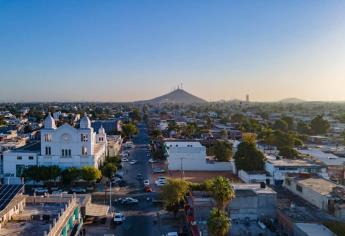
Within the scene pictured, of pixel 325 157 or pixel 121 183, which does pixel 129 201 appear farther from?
pixel 325 157

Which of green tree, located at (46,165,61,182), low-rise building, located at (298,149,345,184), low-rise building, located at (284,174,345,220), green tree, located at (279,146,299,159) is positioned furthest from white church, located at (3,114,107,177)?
low-rise building, located at (298,149,345,184)

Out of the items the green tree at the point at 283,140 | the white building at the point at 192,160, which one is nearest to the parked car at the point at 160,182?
the white building at the point at 192,160

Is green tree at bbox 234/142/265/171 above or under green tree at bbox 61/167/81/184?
above

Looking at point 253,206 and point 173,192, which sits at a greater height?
point 173,192

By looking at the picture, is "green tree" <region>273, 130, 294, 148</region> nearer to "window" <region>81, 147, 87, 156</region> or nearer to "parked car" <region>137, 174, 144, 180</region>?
"parked car" <region>137, 174, 144, 180</region>

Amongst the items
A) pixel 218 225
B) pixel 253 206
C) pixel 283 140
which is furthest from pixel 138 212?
pixel 283 140

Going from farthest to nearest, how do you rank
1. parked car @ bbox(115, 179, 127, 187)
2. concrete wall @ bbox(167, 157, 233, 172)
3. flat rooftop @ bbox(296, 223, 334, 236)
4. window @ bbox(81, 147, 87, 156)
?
concrete wall @ bbox(167, 157, 233, 172) < window @ bbox(81, 147, 87, 156) < parked car @ bbox(115, 179, 127, 187) < flat rooftop @ bbox(296, 223, 334, 236)

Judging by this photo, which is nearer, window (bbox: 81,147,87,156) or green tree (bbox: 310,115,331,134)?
window (bbox: 81,147,87,156)
